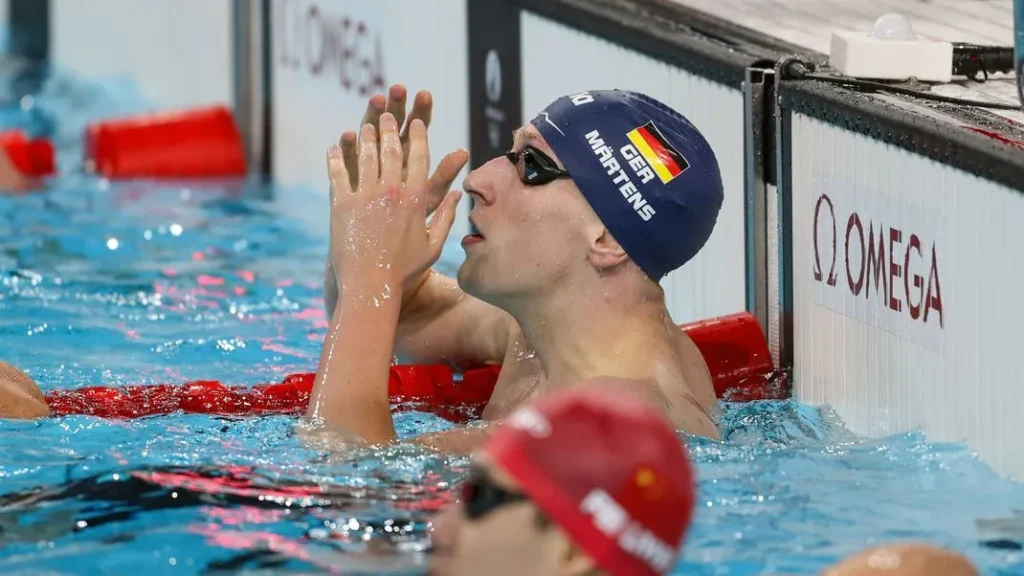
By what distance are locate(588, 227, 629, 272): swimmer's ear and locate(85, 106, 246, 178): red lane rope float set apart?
4.51 meters

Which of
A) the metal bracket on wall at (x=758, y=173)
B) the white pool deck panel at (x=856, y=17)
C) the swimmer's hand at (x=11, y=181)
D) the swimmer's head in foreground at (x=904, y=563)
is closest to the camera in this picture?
the swimmer's head in foreground at (x=904, y=563)

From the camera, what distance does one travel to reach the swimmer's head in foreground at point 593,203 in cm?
281

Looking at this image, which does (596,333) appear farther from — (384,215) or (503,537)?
(503,537)

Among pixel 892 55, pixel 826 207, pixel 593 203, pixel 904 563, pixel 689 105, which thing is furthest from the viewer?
pixel 689 105

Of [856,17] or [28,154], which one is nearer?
[856,17]

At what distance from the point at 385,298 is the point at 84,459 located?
0.56 m

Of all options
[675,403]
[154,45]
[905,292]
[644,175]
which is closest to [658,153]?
[644,175]

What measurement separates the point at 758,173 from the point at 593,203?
820 millimetres

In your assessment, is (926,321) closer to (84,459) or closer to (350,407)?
(350,407)

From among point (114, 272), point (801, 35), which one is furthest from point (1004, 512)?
point (114, 272)

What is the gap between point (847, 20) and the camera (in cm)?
443

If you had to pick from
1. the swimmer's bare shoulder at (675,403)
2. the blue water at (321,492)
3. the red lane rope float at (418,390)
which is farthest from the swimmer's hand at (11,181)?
the swimmer's bare shoulder at (675,403)

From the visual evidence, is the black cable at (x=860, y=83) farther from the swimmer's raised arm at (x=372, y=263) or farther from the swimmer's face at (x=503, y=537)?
the swimmer's face at (x=503, y=537)

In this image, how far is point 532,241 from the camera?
2.86 m
